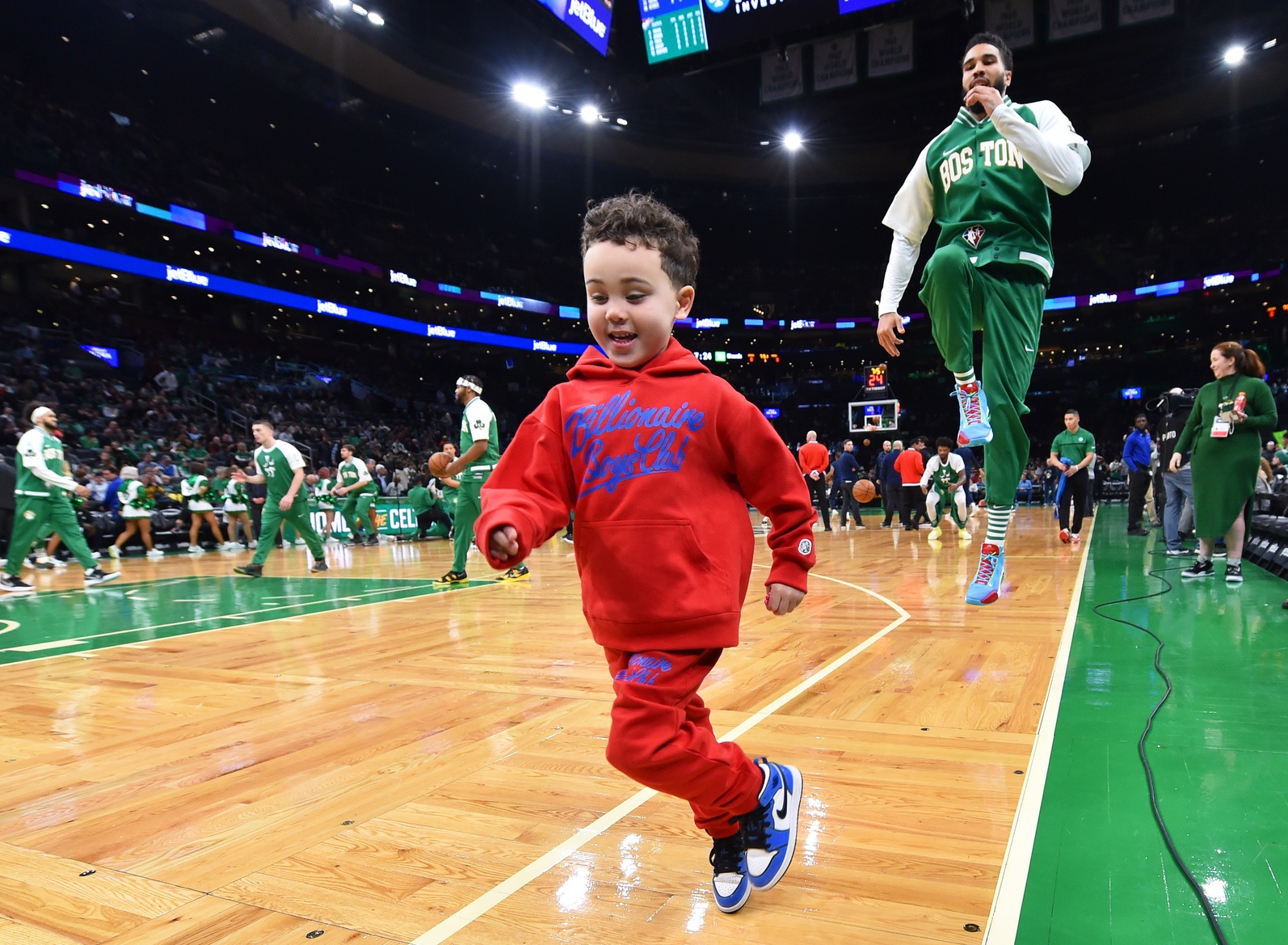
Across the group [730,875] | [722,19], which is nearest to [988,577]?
[730,875]

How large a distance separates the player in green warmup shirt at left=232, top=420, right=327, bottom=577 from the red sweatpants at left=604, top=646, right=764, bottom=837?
7815 millimetres

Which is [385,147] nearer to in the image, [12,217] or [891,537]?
[12,217]

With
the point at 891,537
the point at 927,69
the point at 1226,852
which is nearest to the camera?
the point at 1226,852

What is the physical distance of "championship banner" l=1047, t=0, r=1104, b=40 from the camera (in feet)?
38.0

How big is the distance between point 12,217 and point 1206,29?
31.2m

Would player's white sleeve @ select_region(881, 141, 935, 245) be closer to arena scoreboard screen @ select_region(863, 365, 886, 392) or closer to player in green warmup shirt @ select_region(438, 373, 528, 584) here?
player in green warmup shirt @ select_region(438, 373, 528, 584)

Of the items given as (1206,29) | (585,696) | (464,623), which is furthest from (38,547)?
(1206,29)

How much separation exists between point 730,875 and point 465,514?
628cm

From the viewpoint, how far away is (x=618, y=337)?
1.53 m

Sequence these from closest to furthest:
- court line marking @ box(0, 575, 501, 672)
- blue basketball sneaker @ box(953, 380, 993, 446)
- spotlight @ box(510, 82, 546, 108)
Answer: blue basketball sneaker @ box(953, 380, 993, 446)
court line marking @ box(0, 575, 501, 672)
spotlight @ box(510, 82, 546, 108)

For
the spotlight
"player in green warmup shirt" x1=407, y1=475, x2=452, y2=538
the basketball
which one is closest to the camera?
the basketball

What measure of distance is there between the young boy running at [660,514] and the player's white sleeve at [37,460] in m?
8.38

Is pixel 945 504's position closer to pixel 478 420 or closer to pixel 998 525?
Result: pixel 478 420

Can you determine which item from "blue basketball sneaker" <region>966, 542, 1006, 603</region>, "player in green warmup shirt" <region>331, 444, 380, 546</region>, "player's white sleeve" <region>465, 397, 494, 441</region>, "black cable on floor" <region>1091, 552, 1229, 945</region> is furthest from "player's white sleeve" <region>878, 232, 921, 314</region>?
"player in green warmup shirt" <region>331, 444, 380, 546</region>
